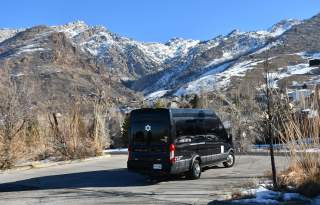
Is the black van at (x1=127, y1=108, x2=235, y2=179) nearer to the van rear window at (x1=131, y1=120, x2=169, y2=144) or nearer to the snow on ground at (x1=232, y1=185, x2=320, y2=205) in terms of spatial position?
the van rear window at (x1=131, y1=120, x2=169, y2=144)

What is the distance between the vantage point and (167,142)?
17.1m

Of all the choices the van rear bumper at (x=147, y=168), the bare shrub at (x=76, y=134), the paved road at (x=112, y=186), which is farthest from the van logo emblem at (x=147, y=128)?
the bare shrub at (x=76, y=134)

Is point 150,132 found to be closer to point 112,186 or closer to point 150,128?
point 150,128

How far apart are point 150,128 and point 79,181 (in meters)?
2.77

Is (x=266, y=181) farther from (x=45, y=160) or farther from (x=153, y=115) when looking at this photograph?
(x=45, y=160)

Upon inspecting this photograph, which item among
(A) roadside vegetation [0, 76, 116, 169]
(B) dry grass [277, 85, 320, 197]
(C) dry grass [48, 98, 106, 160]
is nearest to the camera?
(B) dry grass [277, 85, 320, 197]

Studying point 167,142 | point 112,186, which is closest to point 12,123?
point 112,186

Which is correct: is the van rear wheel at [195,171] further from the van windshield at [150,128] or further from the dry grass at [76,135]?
the dry grass at [76,135]

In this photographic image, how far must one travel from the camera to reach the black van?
1709cm

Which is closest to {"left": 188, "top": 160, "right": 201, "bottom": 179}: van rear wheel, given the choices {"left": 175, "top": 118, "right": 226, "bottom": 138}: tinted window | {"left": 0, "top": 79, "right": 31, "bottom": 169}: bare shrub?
{"left": 175, "top": 118, "right": 226, "bottom": 138}: tinted window

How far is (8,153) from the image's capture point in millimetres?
23047

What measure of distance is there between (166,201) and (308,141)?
10.8 ft

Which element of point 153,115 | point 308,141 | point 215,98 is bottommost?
point 308,141

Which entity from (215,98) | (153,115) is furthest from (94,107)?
(153,115)
